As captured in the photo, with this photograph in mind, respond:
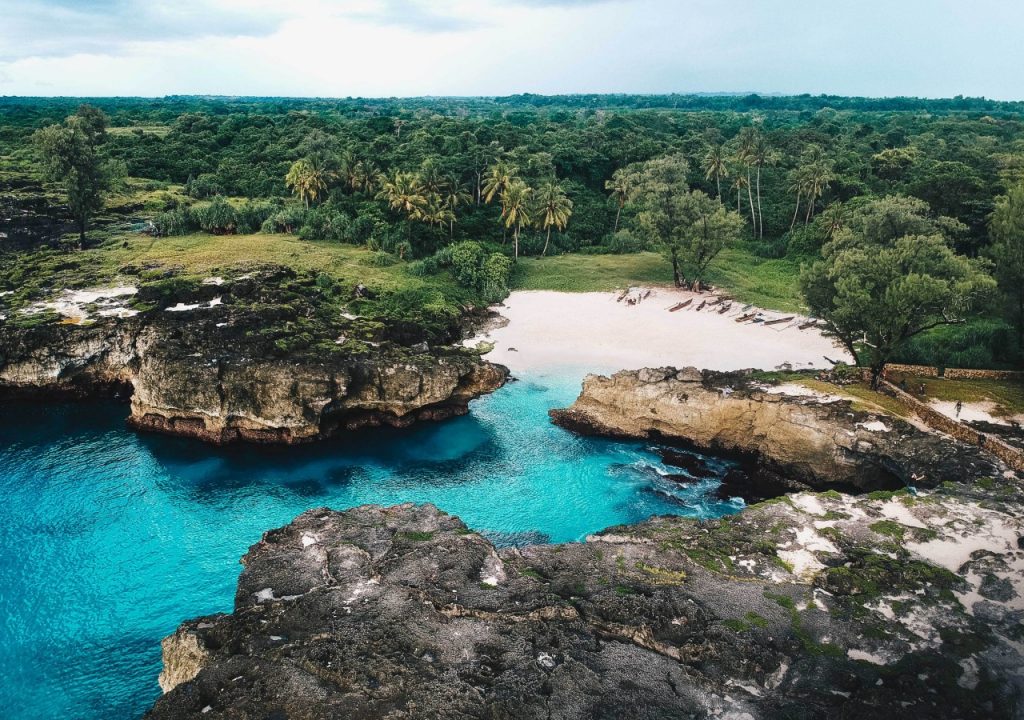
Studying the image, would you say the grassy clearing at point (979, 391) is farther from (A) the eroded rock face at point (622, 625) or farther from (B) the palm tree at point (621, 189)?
(B) the palm tree at point (621, 189)

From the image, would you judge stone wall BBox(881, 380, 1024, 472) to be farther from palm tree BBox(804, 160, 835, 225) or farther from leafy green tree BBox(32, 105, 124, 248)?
leafy green tree BBox(32, 105, 124, 248)

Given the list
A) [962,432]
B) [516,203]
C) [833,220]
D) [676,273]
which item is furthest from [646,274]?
[962,432]

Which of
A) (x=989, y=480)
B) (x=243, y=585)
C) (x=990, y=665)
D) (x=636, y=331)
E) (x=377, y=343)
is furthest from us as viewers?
(x=636, y=331)

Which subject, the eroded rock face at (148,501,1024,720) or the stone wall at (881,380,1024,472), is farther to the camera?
the stone wall at (881,380,1024,472)

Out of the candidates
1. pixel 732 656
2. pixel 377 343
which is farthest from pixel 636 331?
pixel 732 656

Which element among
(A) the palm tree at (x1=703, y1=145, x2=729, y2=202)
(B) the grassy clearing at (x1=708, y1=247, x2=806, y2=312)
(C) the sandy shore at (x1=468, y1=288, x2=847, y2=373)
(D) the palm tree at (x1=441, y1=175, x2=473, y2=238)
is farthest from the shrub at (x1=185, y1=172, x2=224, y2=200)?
(A) the palm tree at (x1=703, y1=145, x2=729, y2=202)

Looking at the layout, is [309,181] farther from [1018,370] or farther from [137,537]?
[1018,370]
